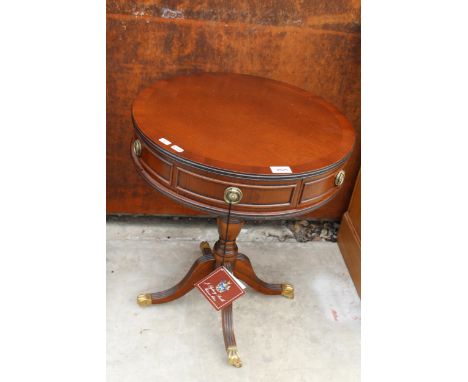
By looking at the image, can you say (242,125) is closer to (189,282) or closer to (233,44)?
(233,44)

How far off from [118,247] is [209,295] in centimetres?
80

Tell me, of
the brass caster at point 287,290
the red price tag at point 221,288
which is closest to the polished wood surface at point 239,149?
the red price tag at point 221,288

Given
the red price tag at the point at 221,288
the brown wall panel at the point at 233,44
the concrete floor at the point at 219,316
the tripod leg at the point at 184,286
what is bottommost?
the concrete floor at the point at 219,316

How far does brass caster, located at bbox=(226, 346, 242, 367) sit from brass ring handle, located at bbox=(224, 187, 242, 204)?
0.72 m

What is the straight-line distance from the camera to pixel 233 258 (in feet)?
6.23

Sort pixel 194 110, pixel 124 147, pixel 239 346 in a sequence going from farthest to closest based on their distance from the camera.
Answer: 1. pixel 124 147
2. pixel 239 346
3. pixel 194 110

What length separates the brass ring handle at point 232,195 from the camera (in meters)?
1.33

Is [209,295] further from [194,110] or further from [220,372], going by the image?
[194,110]

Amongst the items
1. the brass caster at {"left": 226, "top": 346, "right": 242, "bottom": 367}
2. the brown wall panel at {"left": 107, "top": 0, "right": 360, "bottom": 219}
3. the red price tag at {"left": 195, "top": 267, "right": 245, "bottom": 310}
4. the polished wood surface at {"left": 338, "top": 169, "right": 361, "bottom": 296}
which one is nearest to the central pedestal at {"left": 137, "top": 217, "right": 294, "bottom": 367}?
the brass caster at {"left": 226, "top": 346, "right": 242, "bottom": 367}

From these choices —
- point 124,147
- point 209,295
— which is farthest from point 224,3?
point 209,295

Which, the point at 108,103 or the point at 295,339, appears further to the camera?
the point at 108,103

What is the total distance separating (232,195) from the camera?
1333mm

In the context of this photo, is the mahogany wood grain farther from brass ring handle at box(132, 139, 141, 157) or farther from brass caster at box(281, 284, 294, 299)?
brass ring handle at box(132, 139, 141, 157)

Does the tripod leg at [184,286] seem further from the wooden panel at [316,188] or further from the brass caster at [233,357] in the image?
the wooden panel at [316,188]
